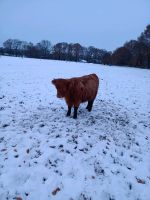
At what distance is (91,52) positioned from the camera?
276 feet

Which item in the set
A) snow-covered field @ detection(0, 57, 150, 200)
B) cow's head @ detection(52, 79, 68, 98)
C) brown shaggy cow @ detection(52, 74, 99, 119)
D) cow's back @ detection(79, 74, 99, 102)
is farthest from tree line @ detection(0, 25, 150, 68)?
cow's head @ detection(52, 79, 68, 98)

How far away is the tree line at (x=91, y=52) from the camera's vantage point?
47653 mm

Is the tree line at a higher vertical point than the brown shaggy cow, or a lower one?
higher

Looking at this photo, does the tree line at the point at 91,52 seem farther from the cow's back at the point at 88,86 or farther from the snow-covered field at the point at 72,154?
the snow-covered field at the point at 72,154

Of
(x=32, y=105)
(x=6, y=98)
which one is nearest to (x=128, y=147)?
(x=32, y=105)

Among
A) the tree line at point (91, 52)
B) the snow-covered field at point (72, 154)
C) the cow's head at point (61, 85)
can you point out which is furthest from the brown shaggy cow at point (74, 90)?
the tree line at point (91, 52)

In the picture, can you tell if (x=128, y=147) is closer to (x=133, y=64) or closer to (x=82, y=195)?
(x=82, y=195)

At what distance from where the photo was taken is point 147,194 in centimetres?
451

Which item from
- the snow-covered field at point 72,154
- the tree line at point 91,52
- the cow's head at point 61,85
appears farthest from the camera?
the tree line at point 91,52

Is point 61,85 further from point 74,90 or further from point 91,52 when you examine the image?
point 91,52

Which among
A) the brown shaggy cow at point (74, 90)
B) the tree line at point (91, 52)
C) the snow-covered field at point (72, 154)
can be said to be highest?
the tree line at point (91, 52)

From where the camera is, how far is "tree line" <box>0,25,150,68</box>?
1876 inches

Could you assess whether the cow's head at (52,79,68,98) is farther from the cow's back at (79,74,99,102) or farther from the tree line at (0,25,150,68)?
the tree line at (0,25,150,68)

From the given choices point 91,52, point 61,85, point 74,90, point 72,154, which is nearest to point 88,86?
point 74,90
